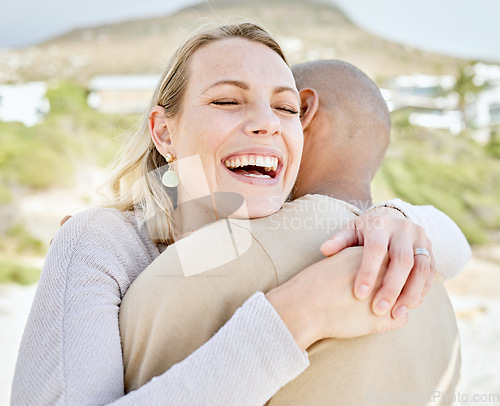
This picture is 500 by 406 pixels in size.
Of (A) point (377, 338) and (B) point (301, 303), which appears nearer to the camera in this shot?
(B) point (301, 303)

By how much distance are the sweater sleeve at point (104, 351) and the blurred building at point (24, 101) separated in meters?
28.0

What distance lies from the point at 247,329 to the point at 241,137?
0.78 metres

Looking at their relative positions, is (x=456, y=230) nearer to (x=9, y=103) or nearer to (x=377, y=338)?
(x=377, y=338)

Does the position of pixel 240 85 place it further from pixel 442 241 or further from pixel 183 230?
pixel 442 241

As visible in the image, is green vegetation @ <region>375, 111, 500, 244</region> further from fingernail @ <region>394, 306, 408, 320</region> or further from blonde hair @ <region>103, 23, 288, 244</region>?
fingernail @ <region>394, 306, 408, 320</region>

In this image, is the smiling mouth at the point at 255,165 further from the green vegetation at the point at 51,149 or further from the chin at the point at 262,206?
the green vegetation at the point at 51,149

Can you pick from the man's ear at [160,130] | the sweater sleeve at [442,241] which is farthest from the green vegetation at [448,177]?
the man's ear at [160,130]

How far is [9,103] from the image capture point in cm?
3219

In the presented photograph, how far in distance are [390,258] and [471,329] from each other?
955cm

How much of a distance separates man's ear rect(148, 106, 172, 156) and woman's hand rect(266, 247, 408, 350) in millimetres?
1003

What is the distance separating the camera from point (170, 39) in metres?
41.3

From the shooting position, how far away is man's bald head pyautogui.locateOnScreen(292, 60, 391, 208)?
6.39 feet

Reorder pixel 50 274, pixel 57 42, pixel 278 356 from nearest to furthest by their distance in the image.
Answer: pixel 278 356
pixel 50 274
pixel 57 42

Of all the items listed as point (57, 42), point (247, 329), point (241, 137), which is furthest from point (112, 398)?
point (57, 42)
